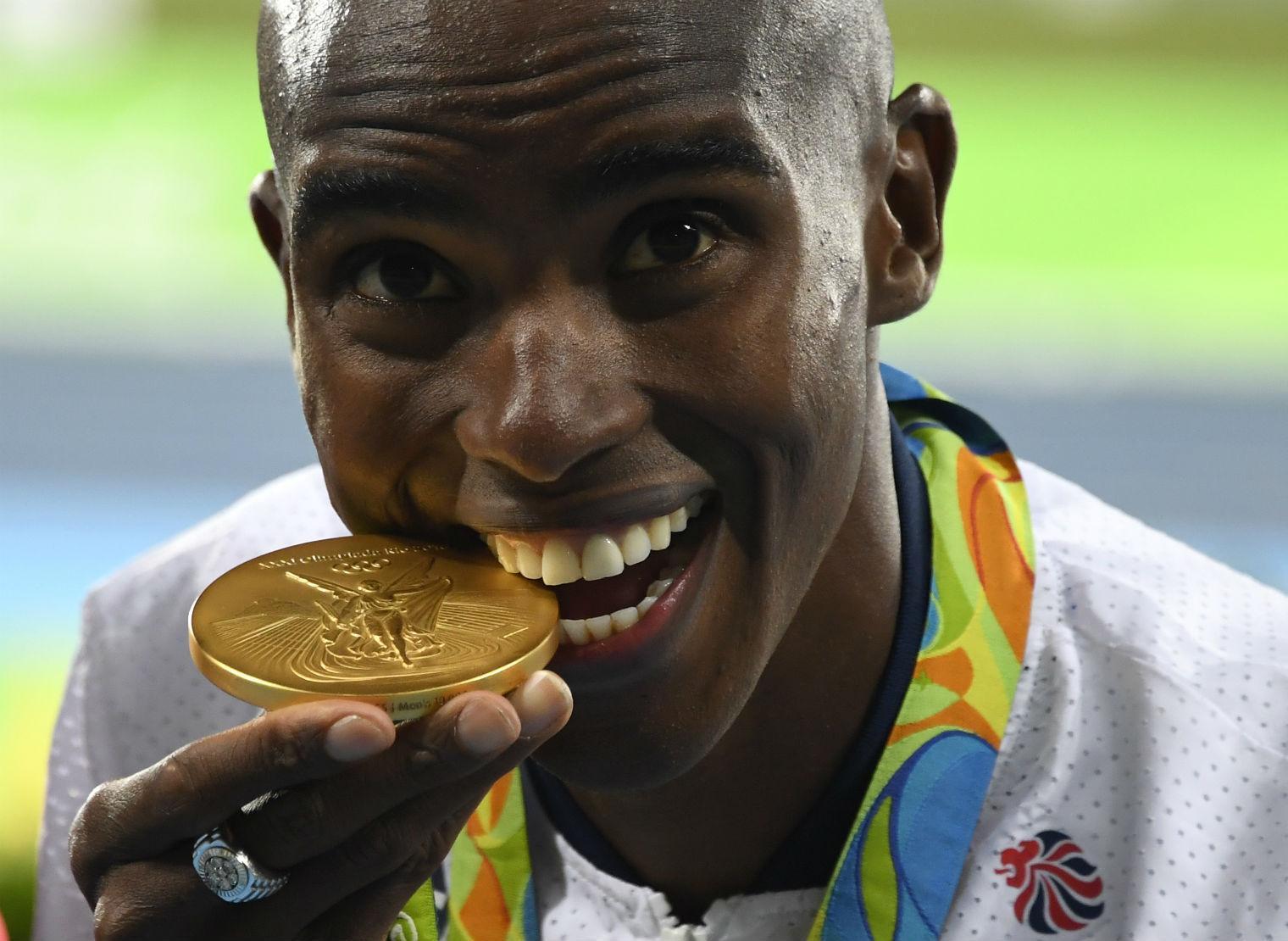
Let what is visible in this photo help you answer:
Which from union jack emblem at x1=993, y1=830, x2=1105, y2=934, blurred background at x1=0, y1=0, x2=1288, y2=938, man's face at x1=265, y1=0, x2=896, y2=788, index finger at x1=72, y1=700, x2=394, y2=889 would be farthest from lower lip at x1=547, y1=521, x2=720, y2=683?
blurred background at x1=0, y1=0, x2=1288, y2=938

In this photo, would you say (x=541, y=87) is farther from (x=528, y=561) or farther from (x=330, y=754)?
Result: (x=330, y=754)

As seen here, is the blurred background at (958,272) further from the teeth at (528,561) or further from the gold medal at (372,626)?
the teeth at (528,561)

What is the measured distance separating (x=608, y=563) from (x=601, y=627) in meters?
0.07

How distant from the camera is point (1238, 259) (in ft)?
29.1

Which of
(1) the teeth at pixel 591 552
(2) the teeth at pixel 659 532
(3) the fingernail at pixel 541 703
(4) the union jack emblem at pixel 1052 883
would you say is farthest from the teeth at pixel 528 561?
(4) the union jack emblem at pixel 1052 883

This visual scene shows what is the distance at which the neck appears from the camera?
6.03ft

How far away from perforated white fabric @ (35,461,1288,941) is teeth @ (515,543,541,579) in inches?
21.6

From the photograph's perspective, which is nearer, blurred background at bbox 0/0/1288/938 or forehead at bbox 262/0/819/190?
forehead at bbox 262/0/819/190

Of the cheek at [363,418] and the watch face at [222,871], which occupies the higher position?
the cheek at [363,418]

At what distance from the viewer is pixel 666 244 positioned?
1.51m

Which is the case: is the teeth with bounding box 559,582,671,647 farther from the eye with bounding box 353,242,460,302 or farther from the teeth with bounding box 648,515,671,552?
the eye with bounding box 353,242,460,302

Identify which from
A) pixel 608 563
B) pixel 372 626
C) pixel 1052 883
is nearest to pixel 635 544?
pixel 608 563

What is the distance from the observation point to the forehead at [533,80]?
1.43 metres

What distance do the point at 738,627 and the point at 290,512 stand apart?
39.4 inches
